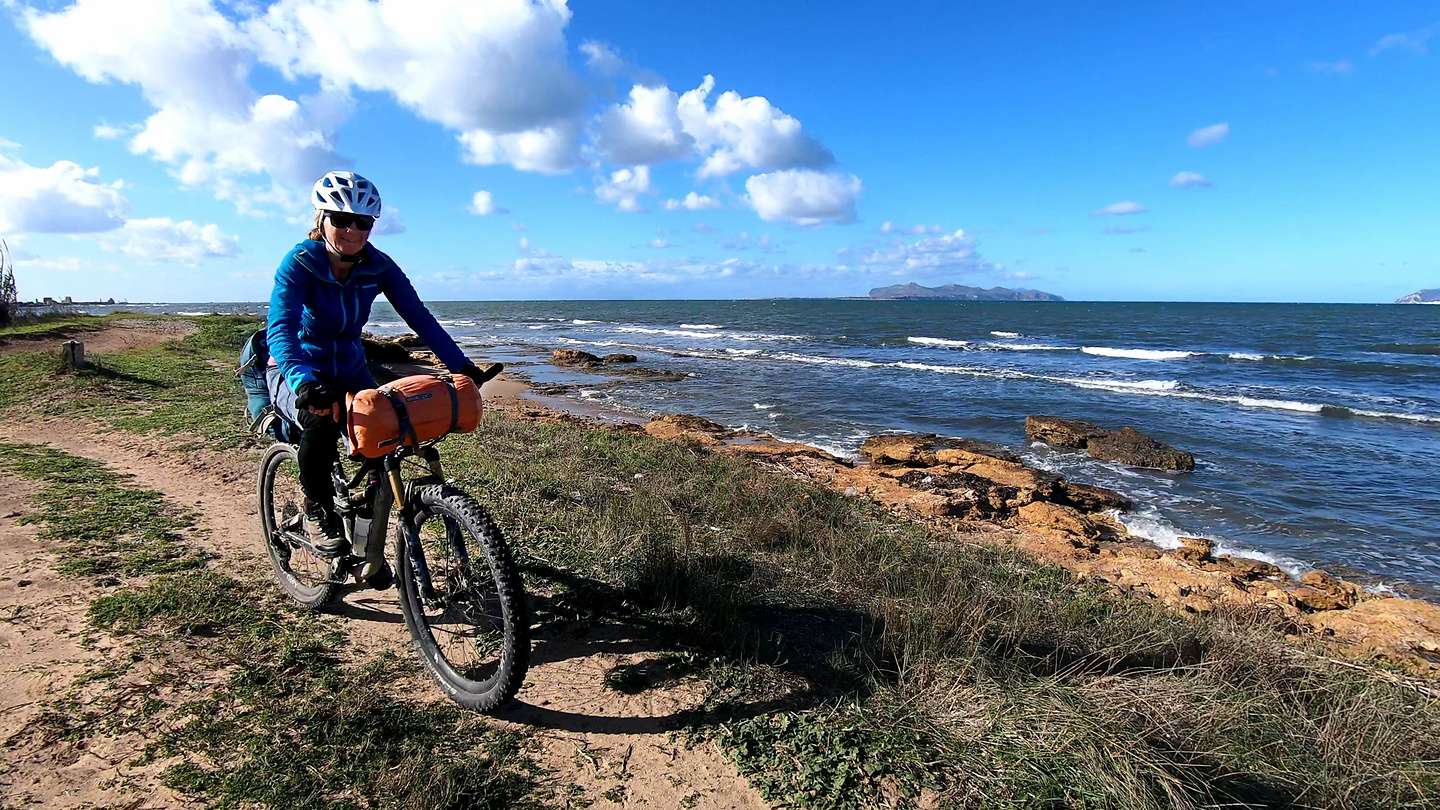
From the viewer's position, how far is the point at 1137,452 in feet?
41.3

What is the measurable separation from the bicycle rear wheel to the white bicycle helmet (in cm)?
158

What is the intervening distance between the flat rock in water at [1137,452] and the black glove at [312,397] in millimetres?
13483

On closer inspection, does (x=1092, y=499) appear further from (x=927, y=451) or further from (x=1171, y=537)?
(x=927, y=451)

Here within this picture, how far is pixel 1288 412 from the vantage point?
1789 cm

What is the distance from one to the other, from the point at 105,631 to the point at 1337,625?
937 cm

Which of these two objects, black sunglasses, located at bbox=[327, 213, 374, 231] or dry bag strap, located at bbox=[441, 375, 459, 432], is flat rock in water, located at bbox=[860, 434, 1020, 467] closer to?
dry bag strap, located at bbox=[441, 375, 459, 432]

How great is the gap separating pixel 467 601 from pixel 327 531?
1.10m

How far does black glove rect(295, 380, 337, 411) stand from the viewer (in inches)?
111

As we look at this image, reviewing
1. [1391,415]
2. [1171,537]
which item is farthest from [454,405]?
[1391,415]

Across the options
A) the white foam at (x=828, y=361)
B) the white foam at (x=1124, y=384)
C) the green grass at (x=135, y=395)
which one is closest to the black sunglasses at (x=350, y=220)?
the green grass at (x=135, y=395)

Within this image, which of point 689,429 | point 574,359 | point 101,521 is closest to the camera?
point 101,521

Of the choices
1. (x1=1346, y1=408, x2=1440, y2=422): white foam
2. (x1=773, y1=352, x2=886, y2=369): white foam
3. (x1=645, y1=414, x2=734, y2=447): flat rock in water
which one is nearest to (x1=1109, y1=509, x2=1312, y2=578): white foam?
(x1=645, y1=414, x2=734, y2=447): flat rock in water

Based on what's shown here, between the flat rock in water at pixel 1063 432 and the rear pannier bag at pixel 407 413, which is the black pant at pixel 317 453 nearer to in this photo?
the rear pannier bag at pixel 407 413

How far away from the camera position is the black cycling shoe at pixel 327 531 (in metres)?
3.55
